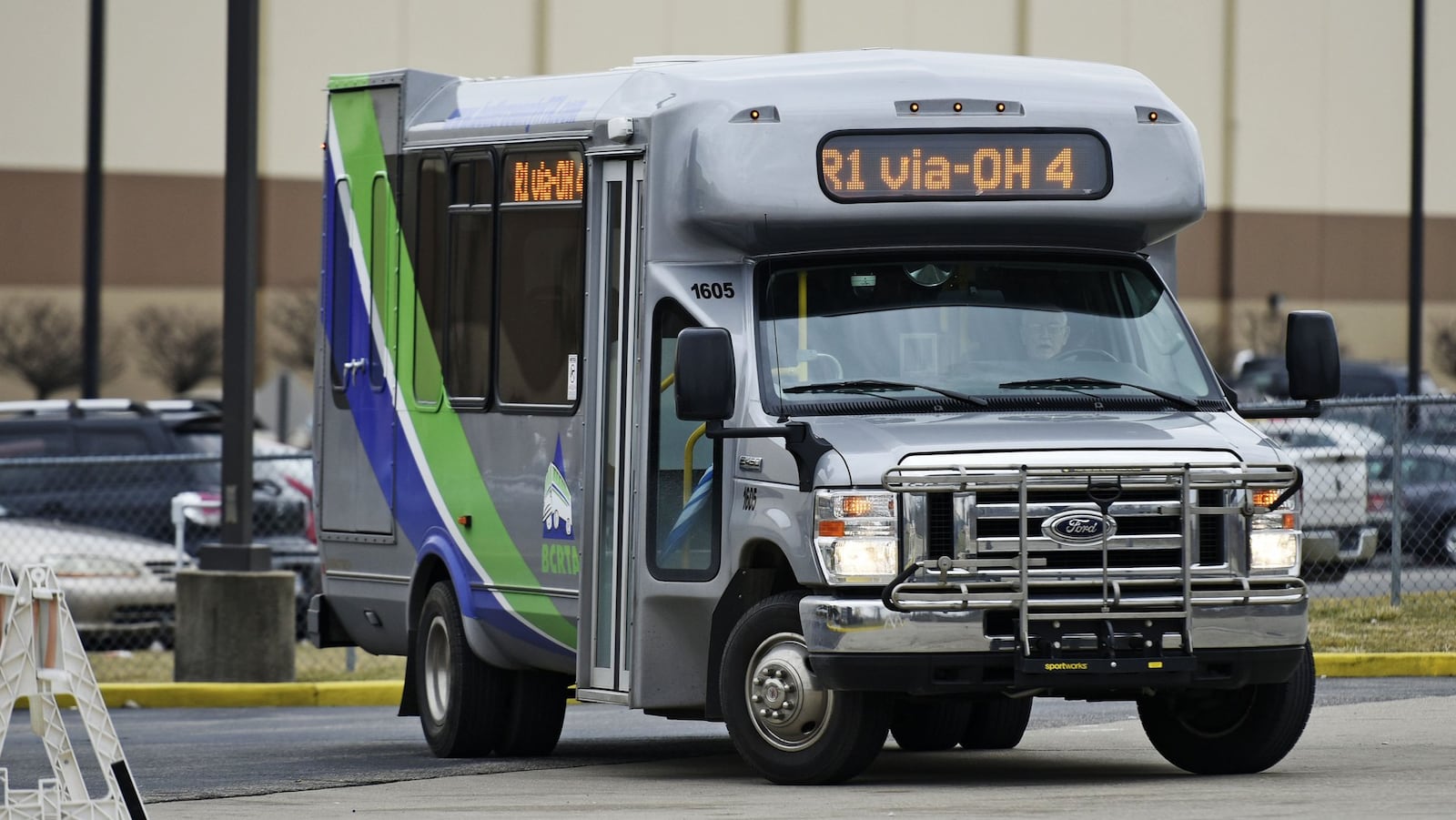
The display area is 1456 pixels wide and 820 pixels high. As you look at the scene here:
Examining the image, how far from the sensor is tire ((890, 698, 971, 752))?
12.6 metres

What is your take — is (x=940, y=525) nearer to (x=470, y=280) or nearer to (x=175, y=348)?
(x=470, y=280)

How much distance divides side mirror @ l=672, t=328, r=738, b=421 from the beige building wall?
38261 millimetres

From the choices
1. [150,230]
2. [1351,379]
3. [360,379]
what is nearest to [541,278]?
[360,379]

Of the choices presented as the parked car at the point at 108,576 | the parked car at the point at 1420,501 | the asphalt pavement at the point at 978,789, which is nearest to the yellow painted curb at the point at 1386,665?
the parked car at the point at 1420,501

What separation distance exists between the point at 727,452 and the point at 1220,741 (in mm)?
2300

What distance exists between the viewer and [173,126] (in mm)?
48062

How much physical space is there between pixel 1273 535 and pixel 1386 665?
6.78m

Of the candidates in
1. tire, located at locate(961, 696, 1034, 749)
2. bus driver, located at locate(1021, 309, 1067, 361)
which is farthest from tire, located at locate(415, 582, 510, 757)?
bus driver, located at locate(1021, 309, 1067, 361)

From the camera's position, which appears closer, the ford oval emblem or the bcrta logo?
the ford oval emblem

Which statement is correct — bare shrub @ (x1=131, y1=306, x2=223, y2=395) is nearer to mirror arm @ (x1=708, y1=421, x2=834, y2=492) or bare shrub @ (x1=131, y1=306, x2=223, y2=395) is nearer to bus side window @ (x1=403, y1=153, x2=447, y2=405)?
bus side window @ (x1=403, y1=153, x2=447, y2=405)

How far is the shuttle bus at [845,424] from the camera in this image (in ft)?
32.4

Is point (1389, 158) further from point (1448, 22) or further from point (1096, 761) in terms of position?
point (1096, 761)

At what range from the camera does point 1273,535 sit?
1012cm

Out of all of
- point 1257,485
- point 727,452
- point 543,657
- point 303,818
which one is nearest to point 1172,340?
point 1257,485
